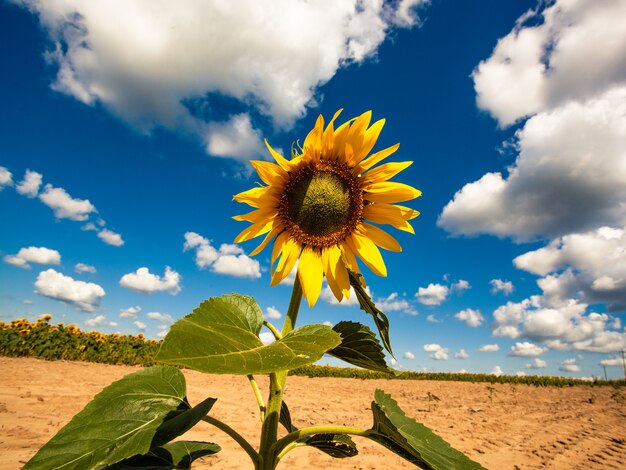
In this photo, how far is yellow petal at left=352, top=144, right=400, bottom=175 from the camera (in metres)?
1.46

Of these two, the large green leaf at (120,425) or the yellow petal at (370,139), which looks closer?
the large green leaf at (120,425)

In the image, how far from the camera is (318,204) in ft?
4.67

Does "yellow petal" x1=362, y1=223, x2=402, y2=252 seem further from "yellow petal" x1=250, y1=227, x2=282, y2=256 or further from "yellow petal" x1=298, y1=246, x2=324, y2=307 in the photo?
"yellow petal" x1=250, y1=227, x2=282, y2=256

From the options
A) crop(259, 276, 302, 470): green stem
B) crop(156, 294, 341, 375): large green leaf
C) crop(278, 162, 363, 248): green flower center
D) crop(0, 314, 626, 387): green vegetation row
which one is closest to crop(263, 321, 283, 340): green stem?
crop(259, 276, 302, 470): green stem

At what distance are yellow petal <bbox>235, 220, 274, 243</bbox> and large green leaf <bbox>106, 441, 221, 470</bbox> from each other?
0.76 metres

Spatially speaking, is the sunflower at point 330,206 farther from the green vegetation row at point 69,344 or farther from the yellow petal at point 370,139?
the green vegetation row at point 69,344

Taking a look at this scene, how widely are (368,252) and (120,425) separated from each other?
0.97m

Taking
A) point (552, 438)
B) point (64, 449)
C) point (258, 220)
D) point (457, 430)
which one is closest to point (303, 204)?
point (258, 220)

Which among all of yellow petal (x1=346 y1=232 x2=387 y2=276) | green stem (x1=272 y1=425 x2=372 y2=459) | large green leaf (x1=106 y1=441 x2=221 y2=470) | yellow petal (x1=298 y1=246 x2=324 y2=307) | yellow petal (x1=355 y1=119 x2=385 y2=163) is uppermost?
yellow petal (x1=355 y1=119 x2=385 y2=163)

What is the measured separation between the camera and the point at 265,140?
1.31 meters

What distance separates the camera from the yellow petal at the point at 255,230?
143cm

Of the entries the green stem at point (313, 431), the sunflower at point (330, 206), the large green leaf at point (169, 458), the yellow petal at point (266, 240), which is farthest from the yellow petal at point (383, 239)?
the large green leaf at point (169, 458)

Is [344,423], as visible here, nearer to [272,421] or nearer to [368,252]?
[368,252]

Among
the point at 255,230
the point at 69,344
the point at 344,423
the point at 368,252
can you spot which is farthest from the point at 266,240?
the point at 69,344
